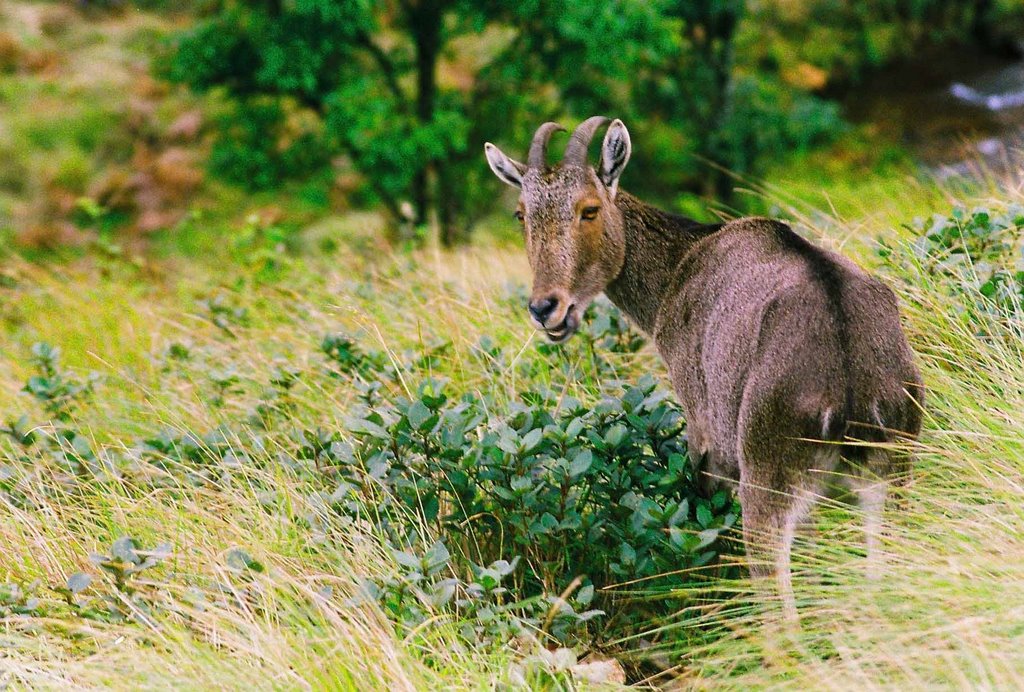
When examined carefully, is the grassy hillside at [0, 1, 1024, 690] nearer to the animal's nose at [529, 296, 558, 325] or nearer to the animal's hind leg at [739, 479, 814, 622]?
the animal's hind leg at [739, 479, 814, 622]

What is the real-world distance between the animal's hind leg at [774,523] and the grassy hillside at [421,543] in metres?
0.10

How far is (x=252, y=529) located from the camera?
489cm

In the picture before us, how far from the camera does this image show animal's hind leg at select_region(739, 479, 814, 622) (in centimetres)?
396

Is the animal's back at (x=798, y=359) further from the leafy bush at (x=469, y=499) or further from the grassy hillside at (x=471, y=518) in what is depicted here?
the leafy bush at (x=469, y=499)

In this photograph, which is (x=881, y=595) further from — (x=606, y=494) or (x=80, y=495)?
(x=80, y=495)

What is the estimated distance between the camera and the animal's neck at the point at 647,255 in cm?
530

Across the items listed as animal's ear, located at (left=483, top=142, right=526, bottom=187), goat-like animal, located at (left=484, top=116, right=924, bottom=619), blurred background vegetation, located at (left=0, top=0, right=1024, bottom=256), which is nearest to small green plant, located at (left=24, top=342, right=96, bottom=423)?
blurred background vegetation, located at (left=0, top=0, right=1024, bottom=256)

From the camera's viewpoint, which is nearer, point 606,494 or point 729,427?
point 729,427

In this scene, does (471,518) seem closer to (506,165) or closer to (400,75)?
(506,165)

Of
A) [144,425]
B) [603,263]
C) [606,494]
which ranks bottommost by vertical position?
[144,425]

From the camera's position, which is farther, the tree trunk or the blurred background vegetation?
the tree trunk

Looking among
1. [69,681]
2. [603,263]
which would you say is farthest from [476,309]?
[69,681]

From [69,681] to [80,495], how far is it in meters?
1.67

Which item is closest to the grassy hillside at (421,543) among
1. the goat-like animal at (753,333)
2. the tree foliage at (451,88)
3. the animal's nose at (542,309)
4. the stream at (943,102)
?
the goat-like animal at (753,333)
